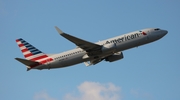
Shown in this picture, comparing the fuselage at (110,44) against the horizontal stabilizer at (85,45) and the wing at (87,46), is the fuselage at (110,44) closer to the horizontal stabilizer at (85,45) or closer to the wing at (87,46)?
the wing at (87,46)

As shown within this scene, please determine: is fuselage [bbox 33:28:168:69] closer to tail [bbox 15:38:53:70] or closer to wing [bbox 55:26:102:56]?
wing [bbox 55:26:102:56]

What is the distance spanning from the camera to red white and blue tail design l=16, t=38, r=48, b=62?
196 ft

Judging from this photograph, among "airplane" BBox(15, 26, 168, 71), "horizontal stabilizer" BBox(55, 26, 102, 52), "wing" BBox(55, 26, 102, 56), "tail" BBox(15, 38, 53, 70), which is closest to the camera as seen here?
"horizontal stabilizer" BBox(55, 26, 102, 52)

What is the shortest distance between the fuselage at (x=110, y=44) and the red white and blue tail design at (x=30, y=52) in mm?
3332

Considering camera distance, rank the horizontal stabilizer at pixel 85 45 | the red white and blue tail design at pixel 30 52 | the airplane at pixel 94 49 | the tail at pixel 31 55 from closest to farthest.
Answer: the horizontal stabilizer at pixel 85 45, the airplane at pixel 94 49, the tail at pixel 31 55, the red white and blue tail design at pixel 30 52

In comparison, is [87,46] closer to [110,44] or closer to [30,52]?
[110,44]

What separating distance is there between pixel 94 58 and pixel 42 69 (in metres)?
9.22

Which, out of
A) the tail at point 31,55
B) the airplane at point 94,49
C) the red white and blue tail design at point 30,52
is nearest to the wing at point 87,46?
the airplane at point 94,49

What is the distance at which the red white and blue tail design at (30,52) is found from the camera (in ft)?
196

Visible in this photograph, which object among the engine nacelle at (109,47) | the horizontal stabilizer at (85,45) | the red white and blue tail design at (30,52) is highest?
the red white and blue tail design at (30,52)

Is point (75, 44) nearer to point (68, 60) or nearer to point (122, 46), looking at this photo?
point (68, 60)

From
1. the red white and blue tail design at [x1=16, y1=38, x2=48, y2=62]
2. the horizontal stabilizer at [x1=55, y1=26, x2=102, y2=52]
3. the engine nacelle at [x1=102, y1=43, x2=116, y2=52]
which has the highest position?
the red white and blue tail design at [x1=16, y1=38, x2=48, y2=62]

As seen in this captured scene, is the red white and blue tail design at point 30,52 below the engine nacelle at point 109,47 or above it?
above

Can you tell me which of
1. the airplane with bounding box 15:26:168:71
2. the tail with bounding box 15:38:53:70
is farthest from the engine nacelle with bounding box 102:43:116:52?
the tail with bounding box 15:38:53:70
